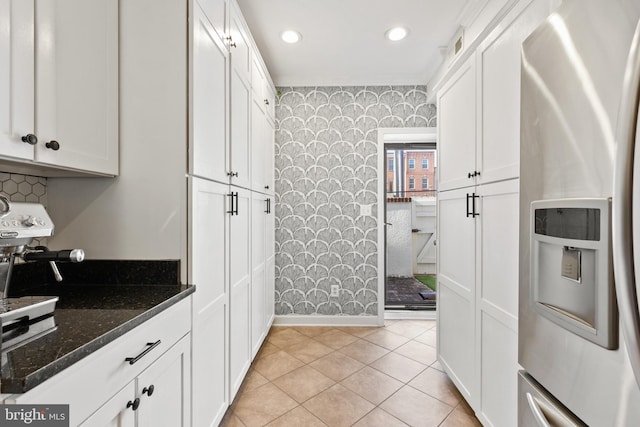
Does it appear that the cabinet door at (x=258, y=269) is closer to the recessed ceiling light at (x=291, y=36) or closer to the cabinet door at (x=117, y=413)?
the recessed ceiling light at (x=291, y=36)

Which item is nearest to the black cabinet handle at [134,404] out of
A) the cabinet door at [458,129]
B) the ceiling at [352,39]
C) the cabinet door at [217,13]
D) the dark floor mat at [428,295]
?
the cabinet door at [217,13]

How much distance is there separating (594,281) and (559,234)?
152 millimetres

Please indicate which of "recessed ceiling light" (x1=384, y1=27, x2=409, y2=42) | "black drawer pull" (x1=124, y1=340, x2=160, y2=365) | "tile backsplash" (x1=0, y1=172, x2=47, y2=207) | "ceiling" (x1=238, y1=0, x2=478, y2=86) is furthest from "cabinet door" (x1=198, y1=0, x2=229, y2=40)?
"black drawer pull" (x1=124, y1=340, x2=160, y2=365)

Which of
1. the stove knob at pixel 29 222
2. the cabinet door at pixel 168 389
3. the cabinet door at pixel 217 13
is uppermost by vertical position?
the cabinet door at pixel 217 13

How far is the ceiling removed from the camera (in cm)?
212

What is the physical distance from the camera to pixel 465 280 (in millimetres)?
1913

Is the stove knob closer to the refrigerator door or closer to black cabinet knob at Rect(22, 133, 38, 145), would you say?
black cabinet knob at Rect(22, 133, 38, 145)

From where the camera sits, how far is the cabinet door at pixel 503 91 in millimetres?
1350

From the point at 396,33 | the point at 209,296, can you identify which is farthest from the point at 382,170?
the point at 209,296

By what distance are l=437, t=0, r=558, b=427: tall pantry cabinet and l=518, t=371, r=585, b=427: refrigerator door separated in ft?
1.46

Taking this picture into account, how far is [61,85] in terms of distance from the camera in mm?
1041

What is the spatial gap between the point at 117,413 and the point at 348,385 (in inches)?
64.4

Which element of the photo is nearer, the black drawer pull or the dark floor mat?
the black drawer pull

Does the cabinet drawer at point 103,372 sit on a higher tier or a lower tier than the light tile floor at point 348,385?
higher
